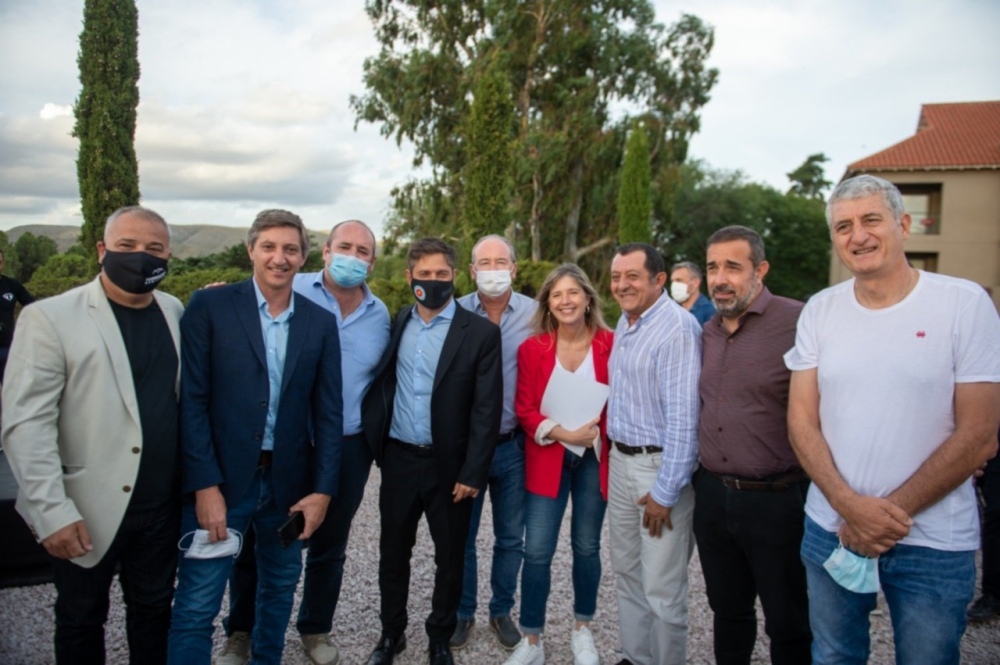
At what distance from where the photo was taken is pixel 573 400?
3363 millimetres

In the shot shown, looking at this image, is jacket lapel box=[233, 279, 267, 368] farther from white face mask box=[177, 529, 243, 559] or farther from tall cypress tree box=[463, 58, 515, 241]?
tall cypress tree box=[463, 58, 515, 241]

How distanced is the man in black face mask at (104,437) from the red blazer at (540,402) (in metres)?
1.71

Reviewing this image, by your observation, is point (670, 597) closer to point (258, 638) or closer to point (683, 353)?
point (683, 353)

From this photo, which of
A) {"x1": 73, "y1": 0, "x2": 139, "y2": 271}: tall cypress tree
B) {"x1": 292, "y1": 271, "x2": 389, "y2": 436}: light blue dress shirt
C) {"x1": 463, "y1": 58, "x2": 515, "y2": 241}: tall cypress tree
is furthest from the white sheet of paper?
{"x1": 73, "y1": 0, "x2": 139, "y2": 271}: tall cypress tree

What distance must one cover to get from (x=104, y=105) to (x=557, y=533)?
14.6 m

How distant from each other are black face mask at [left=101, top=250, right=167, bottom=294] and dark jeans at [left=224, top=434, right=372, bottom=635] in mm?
1256

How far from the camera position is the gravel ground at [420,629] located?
11.3 ft

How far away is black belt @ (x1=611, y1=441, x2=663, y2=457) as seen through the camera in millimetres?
2984

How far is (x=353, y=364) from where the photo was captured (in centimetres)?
336

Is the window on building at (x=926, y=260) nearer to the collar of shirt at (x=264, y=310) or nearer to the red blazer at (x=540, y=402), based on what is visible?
the red blazer at (x=540, y=402)

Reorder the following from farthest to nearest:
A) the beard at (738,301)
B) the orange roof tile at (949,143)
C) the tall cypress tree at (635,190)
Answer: the orange roof tile at (949,143), the tall cypress tree at (635,190), the beard at (738,301)

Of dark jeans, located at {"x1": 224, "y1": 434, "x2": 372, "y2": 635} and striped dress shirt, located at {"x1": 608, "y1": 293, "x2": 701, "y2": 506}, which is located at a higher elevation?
striped dress shirt, located at {"x1": 608, "y1": 293, "x2": 701, "y2": 506}

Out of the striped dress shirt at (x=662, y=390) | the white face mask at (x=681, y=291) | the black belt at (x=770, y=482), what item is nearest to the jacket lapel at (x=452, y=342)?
the striped dress shirt at (x=662, y=390)

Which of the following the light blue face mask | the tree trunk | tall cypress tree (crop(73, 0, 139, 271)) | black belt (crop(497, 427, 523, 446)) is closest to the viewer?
the light blue face mask
